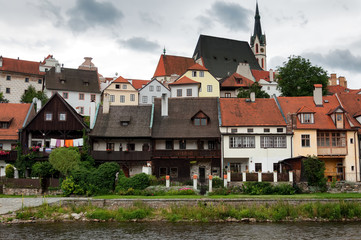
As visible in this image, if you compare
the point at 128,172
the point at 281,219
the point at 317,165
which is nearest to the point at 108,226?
the point at 281,219

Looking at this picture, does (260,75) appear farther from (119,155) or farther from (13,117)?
(13,117)

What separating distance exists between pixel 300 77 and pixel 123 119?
1137 inches

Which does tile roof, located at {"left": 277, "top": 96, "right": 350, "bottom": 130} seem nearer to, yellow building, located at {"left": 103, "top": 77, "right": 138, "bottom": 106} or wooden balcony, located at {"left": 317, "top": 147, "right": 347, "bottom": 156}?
wooden balcony, located at {"left": 317, "top": 147, "right": 347, "bottom": 156}

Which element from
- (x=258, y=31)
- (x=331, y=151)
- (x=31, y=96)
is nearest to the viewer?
(x=331, y=151)

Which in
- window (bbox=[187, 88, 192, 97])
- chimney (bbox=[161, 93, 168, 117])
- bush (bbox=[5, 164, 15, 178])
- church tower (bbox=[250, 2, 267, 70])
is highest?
church tower (bbox=[250, 2, 267, 70])

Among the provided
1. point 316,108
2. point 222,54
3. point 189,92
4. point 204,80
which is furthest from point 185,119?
point 222,54

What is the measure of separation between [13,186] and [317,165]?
26.3m

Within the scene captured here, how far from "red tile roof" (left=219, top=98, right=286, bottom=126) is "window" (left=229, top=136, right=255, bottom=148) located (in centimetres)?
145

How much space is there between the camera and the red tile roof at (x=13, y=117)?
42.5 meters

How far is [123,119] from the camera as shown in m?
43.3

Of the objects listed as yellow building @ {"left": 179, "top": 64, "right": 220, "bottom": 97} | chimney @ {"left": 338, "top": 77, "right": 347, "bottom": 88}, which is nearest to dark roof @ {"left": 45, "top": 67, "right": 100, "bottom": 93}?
yellow building @ {"left": 179, "top": 64, "right": 220, "bottom": 97}

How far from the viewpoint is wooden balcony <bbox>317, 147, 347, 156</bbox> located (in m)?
40.3

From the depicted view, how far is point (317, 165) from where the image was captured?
34.5m

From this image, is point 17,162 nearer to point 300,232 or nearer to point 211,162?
point 211,162
